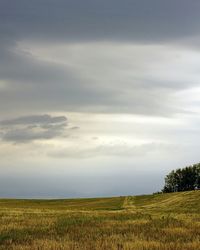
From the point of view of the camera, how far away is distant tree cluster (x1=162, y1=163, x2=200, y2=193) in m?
155

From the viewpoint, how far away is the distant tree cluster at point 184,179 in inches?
6112

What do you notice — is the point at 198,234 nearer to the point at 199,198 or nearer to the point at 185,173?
the point at 199,198

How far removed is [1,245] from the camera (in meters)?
20.1

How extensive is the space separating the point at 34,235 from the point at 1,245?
3.87 m

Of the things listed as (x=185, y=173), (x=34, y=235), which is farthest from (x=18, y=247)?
(x=185, y=173)

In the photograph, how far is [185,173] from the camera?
158375 mm

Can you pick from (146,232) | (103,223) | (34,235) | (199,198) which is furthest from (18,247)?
(199,198)

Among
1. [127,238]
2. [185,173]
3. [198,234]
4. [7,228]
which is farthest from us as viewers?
[185,173]

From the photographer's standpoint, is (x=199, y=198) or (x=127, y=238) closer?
(x=127, y=238)

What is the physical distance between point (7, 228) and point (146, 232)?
323 inches

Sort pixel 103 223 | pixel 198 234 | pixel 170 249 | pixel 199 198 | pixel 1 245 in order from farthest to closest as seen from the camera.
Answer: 1. pixel 199 198
2. pixel 103 223
3. pixel 198 234
4. pixel 1 245
5. pixel 170 249

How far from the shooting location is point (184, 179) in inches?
6255

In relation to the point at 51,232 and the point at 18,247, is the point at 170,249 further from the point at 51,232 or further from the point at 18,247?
the point at 51,232

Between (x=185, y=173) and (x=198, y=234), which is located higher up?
(x=185, y=173)
